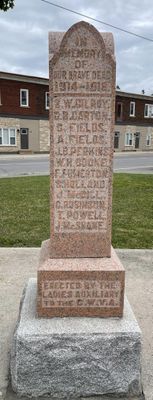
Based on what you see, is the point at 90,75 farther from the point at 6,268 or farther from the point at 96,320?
the point at 6,268

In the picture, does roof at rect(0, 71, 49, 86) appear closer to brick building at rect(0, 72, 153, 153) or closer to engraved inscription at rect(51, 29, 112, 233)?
brick building at rect(0, 72, 153, 153)

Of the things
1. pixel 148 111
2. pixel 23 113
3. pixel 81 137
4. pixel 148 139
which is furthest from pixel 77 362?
pixel 148 111

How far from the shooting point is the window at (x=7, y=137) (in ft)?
111

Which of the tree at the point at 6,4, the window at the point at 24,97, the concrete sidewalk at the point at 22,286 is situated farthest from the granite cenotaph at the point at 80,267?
the window at the point at 24,97

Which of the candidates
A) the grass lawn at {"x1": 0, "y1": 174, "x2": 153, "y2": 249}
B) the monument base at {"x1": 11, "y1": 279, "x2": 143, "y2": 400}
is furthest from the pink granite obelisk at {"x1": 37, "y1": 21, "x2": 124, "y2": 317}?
the grass lawn at {"x1": 0, "y1": 174, "x2": 153, "y2": 249}

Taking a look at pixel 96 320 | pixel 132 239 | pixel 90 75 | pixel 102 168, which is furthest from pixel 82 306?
pixel 132 239

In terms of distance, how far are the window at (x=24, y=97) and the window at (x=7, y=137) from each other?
2576 millimetres

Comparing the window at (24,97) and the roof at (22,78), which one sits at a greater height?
the roof at (22,78)

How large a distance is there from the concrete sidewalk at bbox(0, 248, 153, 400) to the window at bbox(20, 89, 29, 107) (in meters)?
30.4

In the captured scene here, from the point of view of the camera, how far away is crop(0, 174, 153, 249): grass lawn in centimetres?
668

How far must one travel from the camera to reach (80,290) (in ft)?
10.4

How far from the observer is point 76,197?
3.20 metres

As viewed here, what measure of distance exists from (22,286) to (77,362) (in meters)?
1.89

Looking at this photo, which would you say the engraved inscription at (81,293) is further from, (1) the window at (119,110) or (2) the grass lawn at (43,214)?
(1) the window at (119,110)
